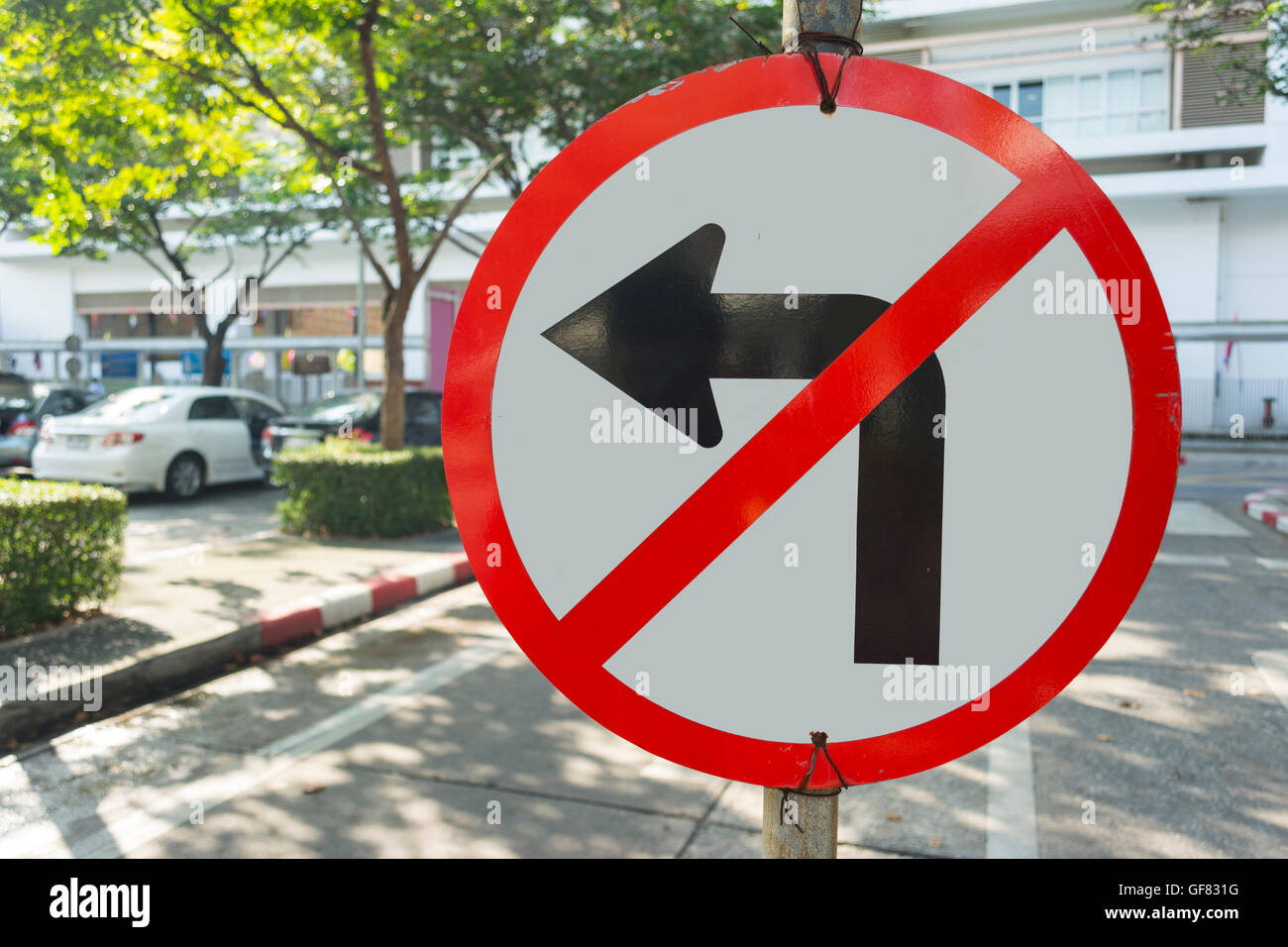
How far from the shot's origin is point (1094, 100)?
92.4 feet

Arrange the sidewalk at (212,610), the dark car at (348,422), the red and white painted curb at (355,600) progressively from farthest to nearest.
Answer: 1. the dark car at (348,422)
2. the red and white painted curb at (355,600)
3. the sidewalk at (212,610)

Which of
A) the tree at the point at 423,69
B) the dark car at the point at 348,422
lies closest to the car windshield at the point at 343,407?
the dark car at the point at 348,422

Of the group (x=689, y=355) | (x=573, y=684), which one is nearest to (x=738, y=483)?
(x=689, y=355)

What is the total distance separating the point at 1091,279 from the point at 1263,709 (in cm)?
479

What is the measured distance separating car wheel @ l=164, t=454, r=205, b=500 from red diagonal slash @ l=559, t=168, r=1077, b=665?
43.0ft

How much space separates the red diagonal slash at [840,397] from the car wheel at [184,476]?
13.1 metres

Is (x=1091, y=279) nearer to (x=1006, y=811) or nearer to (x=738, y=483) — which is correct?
(x=738, y=483)

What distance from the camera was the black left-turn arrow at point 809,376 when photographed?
3.48ft

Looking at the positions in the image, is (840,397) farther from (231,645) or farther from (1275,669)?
(1275,669)

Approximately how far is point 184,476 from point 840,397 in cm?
1344
